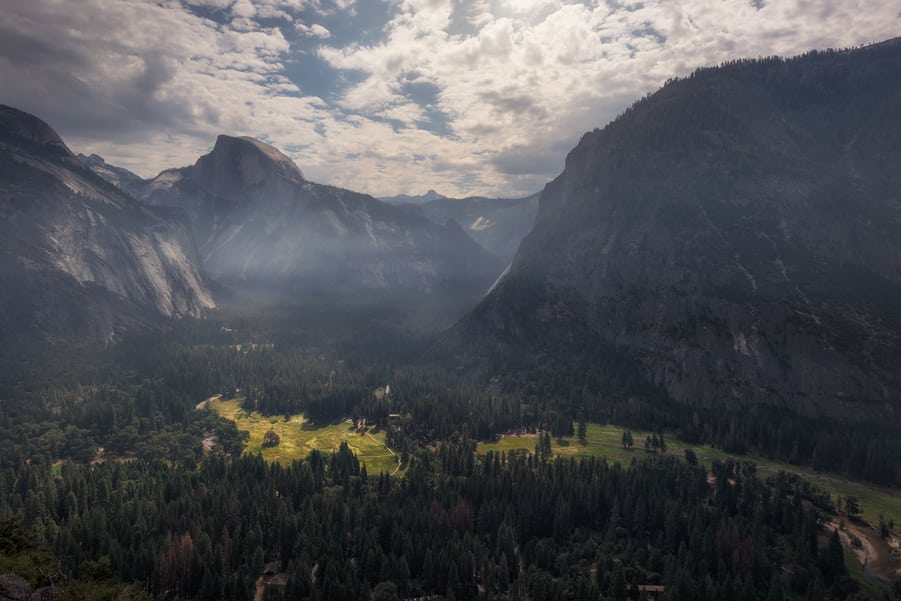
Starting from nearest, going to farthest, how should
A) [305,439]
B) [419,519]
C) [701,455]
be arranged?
[419,519]
[701,455]
[305,439]

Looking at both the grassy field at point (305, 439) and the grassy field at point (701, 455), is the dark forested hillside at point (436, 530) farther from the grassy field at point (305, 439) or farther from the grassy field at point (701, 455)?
the grassy field at point (305, 439)

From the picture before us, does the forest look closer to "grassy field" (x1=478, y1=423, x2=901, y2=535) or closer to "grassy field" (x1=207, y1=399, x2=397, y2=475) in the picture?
"grassy field" (x1=478, y1=423, x2=901, y2=535)

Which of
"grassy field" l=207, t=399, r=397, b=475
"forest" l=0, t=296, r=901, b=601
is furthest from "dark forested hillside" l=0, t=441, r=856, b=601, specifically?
"grassy field" l=207, t=399, r=397, b=475

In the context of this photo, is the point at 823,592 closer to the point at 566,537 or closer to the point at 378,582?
the point at 566,537

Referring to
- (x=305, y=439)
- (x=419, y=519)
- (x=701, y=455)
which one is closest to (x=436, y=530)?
(x=419, y=519)

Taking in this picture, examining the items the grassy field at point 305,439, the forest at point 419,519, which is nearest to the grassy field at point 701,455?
the forest at point 419,519

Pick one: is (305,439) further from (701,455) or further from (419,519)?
(701,455)

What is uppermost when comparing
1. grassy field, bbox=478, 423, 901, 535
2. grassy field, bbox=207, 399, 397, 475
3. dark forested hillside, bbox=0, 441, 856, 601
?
dark forested hillside, bbox=0, 441, 856, 601
